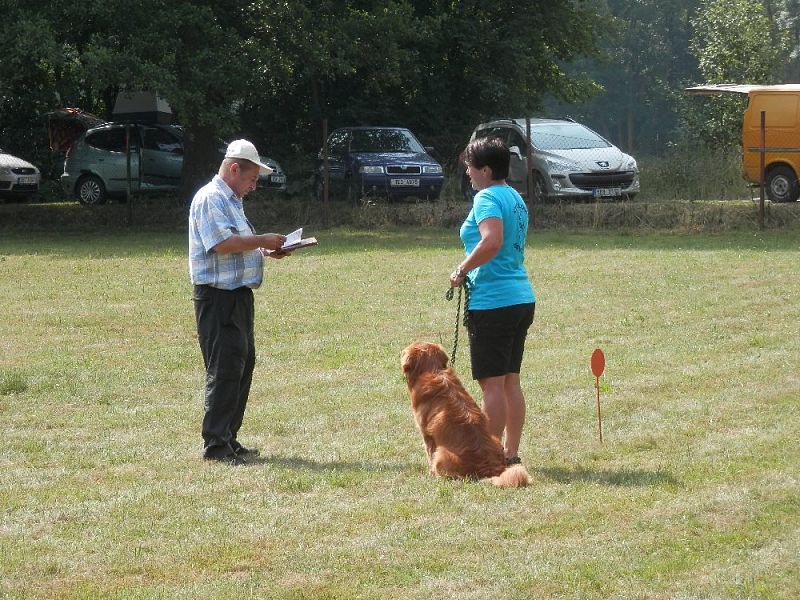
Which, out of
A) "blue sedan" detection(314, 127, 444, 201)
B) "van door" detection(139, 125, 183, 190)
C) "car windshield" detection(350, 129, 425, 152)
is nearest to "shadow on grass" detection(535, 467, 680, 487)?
"blue sedan" detection(314, 127, 444, 201)

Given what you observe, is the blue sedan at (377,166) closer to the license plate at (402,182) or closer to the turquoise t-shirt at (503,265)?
the license plate at (402,182)

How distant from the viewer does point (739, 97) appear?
97.1 feet

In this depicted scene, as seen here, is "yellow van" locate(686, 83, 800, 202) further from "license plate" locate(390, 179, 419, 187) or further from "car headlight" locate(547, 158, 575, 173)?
"license plate" locate(390, 179, 419, 187)

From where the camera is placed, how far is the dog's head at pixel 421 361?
6.63m

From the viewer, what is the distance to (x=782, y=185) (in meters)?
21.6

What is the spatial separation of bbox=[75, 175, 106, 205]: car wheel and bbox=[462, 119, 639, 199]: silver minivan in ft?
25.9

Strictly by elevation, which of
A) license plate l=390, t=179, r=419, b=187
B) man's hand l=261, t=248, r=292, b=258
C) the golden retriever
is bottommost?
the golden retriever

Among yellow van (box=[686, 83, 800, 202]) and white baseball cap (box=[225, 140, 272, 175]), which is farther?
yellow van (box=[686, 83, 800, 202])

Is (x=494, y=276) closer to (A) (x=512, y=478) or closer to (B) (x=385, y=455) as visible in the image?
(A) (x=512, y=478)

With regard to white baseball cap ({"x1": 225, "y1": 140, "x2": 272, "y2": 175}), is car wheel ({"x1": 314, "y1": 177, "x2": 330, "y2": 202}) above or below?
below

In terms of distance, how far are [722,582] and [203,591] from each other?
195cm

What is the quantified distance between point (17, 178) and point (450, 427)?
22.1m

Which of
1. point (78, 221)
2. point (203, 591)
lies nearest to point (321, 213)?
point (78, 221)

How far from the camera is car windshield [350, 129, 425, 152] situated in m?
23.6
